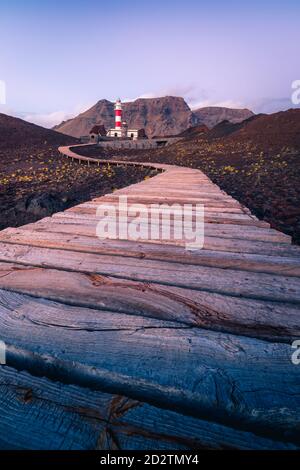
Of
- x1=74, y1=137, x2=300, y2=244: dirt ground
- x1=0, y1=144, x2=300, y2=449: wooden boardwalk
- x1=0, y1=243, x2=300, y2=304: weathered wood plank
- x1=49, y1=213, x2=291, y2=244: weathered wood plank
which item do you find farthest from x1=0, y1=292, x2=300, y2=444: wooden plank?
x1=74, y1=137, x2=300, y2=244: dirt ground

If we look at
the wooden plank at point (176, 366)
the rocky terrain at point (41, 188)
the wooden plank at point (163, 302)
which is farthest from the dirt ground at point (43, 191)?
the wooden plank at point (176, 366)

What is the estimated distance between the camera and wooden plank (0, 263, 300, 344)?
1.29 meters

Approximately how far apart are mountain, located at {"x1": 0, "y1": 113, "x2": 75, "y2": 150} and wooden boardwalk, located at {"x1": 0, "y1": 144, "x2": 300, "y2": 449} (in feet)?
93.5

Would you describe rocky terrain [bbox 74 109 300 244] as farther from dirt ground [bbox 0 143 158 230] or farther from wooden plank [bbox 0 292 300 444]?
wooden plank [bbox 0 292 300 444]

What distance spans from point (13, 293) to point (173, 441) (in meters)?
1.06

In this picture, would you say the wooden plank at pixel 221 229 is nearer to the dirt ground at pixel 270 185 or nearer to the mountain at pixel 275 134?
the dirt ground at pixel 270 185

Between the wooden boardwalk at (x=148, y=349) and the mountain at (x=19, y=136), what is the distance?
93.5 feet

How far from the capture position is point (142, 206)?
12.7 feet

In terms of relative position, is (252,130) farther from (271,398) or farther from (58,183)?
(271,398)

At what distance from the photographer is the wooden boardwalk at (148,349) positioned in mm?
836

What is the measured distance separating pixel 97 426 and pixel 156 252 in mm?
1428

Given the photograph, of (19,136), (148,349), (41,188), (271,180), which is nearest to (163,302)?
(148,349)

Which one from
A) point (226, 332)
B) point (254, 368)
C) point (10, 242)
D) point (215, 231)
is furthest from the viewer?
point (215, 231)

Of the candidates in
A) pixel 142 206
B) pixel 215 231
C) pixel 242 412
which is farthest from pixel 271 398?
pixel 142 206
